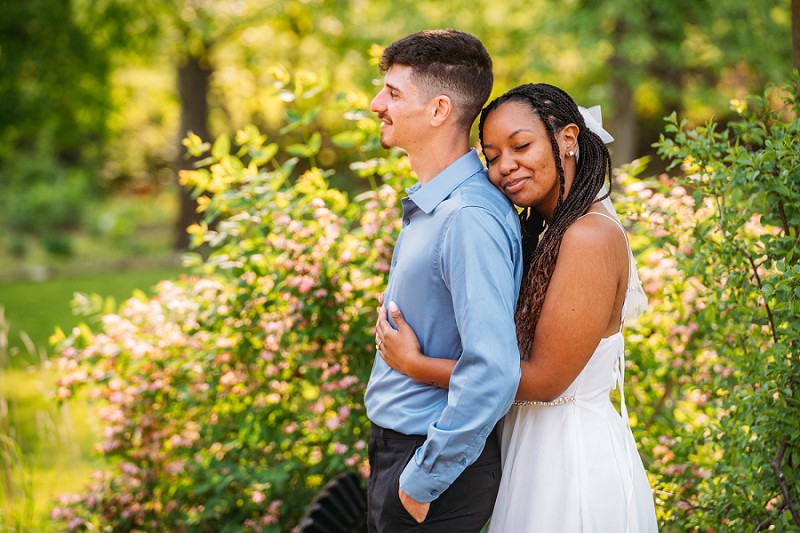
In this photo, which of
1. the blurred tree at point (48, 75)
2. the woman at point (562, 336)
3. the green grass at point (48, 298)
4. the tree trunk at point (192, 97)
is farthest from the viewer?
the tree trunk at point (192, 97)

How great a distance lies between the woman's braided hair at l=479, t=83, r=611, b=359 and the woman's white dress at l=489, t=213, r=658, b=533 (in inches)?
9.0

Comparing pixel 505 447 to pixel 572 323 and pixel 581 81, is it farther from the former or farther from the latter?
pixel 581 81

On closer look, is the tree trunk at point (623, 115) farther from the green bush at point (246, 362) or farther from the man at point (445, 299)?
the man at point (445, 299)

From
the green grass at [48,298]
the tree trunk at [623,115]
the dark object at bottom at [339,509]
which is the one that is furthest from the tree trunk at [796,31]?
the tree trunk at [623,115]

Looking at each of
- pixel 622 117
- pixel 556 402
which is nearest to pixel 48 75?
pixel 622 117

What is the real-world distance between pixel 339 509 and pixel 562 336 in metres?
1.76

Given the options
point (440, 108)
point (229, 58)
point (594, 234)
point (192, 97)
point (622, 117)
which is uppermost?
point (229, 58)

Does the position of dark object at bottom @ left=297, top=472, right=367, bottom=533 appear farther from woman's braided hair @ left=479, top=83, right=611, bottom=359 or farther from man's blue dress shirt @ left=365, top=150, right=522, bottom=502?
woman's braided hair @ left=479, top=83, right=611, bottom=359

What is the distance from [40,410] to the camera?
6.52 metres

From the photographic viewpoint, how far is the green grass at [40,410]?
4.42 meters

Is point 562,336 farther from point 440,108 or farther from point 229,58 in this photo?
point 229,58

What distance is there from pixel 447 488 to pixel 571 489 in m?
0.36

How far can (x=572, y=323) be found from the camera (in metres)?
2.23

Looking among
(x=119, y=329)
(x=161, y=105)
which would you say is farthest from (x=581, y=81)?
(x=119, y=329)
